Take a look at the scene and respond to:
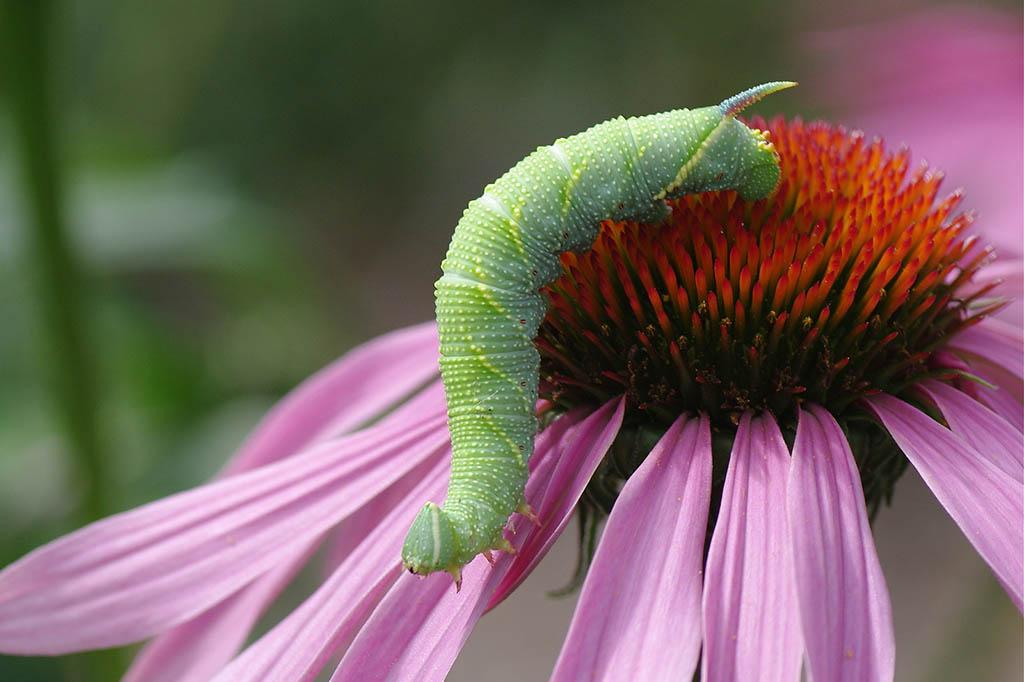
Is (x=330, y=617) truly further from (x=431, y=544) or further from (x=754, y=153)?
(x=754, y=153)

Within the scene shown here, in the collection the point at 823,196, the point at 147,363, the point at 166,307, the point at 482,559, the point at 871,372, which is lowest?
the point at 166,307

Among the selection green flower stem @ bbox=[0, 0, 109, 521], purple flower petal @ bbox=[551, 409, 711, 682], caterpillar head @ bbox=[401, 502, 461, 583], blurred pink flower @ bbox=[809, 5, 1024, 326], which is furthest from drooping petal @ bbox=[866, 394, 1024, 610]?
blurred pink flower @ bbox=[809, 5, 1024, 326]

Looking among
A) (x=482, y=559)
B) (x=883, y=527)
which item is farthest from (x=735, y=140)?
Result: (x=883, y=527)

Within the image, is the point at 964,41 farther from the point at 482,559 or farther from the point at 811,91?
the point at 482,559

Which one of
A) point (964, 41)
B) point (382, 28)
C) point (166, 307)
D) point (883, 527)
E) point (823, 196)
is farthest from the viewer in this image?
point (382, 28)

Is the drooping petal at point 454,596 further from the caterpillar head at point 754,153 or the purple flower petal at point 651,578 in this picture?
the caterpillar head at point 754,153

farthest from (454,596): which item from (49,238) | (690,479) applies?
(49,238)

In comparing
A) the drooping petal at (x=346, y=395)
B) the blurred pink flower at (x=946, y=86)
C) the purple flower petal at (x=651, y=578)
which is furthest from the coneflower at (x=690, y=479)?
the blurred pink flower at (x=946, y=86)
